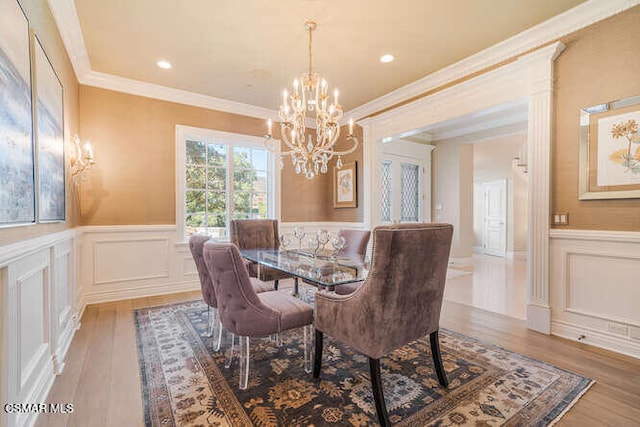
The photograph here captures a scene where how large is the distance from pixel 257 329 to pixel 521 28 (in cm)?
345


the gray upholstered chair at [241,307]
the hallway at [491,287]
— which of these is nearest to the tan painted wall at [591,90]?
the hallway at [491,287]

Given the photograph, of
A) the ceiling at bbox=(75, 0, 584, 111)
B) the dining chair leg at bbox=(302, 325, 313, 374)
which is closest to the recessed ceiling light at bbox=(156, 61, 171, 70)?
the ceiling at bbox=(75, 0, 584, 111)

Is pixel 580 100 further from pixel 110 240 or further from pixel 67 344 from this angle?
pixel 110 240

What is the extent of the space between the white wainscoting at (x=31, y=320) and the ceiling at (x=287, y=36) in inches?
77.7

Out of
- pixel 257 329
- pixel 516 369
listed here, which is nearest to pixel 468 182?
pixel 516 369

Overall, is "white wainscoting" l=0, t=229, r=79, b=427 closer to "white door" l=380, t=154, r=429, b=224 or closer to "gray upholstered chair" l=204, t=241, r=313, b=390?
"gray upholstered chair" l=204, t=241, r=313, b=390

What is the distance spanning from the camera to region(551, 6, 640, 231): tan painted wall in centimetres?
223

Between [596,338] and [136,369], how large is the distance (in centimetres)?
366

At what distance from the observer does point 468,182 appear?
6.09m

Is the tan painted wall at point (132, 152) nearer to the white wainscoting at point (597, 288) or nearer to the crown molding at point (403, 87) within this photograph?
the crown molding at point (403, 87)

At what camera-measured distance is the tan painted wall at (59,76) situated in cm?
158

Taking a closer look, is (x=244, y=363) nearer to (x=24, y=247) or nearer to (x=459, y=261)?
(x=24, y=247)

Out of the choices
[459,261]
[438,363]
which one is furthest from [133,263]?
[459,261]

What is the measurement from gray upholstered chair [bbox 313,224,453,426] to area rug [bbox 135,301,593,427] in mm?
334
